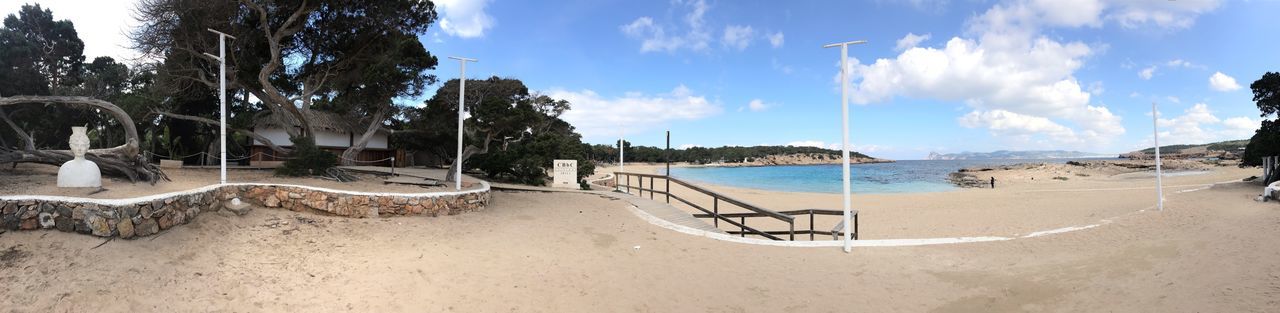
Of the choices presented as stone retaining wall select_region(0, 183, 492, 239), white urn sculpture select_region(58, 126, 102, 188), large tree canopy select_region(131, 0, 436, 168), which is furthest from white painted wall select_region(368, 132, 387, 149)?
white urn sculpture select_region(58, 126, 102, 188)

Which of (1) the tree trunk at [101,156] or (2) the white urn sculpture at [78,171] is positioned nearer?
(2) the white urn sculpture at [78,171]

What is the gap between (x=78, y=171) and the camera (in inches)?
249

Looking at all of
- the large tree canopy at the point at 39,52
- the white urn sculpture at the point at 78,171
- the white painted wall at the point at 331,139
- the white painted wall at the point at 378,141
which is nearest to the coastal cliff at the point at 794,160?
the white painted wall at the point at 378,141

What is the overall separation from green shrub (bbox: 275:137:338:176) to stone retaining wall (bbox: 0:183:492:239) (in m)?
2.94

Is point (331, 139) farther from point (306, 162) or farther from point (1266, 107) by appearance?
point (1266, 107)

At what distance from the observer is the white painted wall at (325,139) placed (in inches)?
742

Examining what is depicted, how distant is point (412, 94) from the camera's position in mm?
16969

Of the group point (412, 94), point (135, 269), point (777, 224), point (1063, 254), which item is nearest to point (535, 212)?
point (135, 269)

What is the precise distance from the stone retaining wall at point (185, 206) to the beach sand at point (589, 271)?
203mm

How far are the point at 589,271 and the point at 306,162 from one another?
8.57 meters

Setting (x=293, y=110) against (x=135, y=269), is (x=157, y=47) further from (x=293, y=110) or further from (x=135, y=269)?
(x=135, y=269)

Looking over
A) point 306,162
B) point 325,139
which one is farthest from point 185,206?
point 325,139

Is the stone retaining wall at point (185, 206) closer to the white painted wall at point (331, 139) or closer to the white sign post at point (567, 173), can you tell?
the white sign post at point (567, 173)

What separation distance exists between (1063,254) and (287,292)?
9.62m
